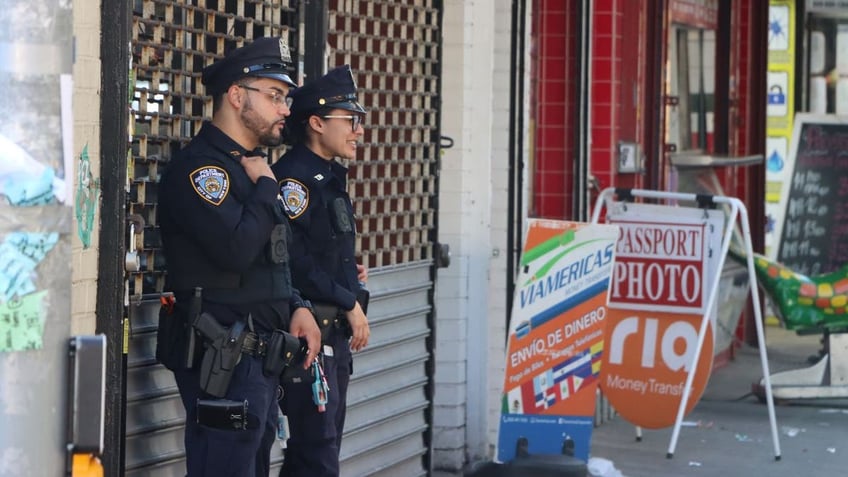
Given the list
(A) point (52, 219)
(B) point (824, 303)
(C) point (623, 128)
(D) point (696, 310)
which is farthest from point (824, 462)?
(A) point (52, 219)

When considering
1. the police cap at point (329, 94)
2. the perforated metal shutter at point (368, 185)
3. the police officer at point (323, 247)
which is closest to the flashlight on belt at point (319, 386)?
the police officer at point (323, 247)

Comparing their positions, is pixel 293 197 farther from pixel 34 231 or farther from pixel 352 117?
pixel 34 231

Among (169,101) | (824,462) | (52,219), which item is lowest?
(824,462)

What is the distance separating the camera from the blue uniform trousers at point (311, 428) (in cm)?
558

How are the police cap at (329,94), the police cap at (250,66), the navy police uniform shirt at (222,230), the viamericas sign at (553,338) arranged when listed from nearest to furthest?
the navy police uniform shirt at (222,230)
the police cap at (250,66)
the police cap at (329,94)
the viamericas sign at (553,338)

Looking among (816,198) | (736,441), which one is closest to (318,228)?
(736,441)

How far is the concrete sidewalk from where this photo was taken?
8766mm

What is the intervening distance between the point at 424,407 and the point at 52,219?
4.41 metres

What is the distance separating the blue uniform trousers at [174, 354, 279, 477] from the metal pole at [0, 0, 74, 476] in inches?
50.3

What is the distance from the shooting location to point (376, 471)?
714 cm

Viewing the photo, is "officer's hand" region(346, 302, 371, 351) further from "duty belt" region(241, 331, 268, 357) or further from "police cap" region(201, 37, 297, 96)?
"police cap" region(201, 37, 297, 96)

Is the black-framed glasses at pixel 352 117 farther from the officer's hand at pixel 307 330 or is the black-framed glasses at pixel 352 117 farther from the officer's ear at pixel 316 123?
the officer's hand at pixel 307 330

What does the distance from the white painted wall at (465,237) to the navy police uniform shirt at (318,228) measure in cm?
245

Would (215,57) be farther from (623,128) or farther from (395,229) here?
(623,128)
